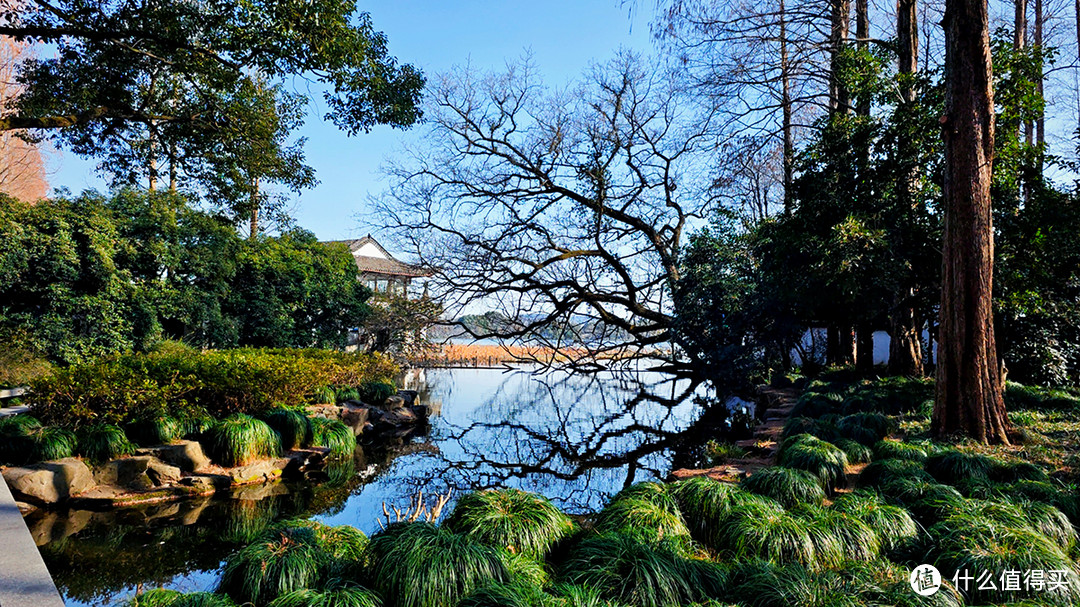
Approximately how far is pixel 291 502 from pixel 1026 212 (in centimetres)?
910

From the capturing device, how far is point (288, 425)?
720 cm

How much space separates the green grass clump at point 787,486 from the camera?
3.93 meters

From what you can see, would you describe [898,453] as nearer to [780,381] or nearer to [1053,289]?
[1053,289]

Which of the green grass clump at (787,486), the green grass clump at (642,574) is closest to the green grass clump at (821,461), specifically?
the green grass clump at (787,486)

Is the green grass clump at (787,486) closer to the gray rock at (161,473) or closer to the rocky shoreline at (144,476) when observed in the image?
the rocky shoreline at (144,476)

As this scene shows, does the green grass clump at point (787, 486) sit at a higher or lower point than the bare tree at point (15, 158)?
lower

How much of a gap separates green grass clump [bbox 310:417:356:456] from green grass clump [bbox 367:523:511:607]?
5159 mm

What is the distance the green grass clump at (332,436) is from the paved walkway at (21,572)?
401 cm

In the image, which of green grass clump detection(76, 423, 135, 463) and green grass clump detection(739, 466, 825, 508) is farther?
green grass clump detection(76, 423, 135, 463)

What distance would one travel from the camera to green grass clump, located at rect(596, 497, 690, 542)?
3.14 m

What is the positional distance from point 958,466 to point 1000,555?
6.51 feet

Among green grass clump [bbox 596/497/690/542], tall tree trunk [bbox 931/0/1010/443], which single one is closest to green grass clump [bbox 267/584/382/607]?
green grass clump [bbox 596/497/690/542]

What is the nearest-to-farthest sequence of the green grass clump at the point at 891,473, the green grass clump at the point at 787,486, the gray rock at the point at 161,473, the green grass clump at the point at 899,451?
the green grass clump at the point at 787,486, the green grass clump at the point at 891,473, the green grass clump at the point at 899,451, the gray rock at the point at 161,473

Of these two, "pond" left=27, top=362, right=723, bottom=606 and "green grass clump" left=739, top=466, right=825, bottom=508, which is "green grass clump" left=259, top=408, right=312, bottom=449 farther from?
"green grass clump" left=739, top=466, right=825, bottom=508
